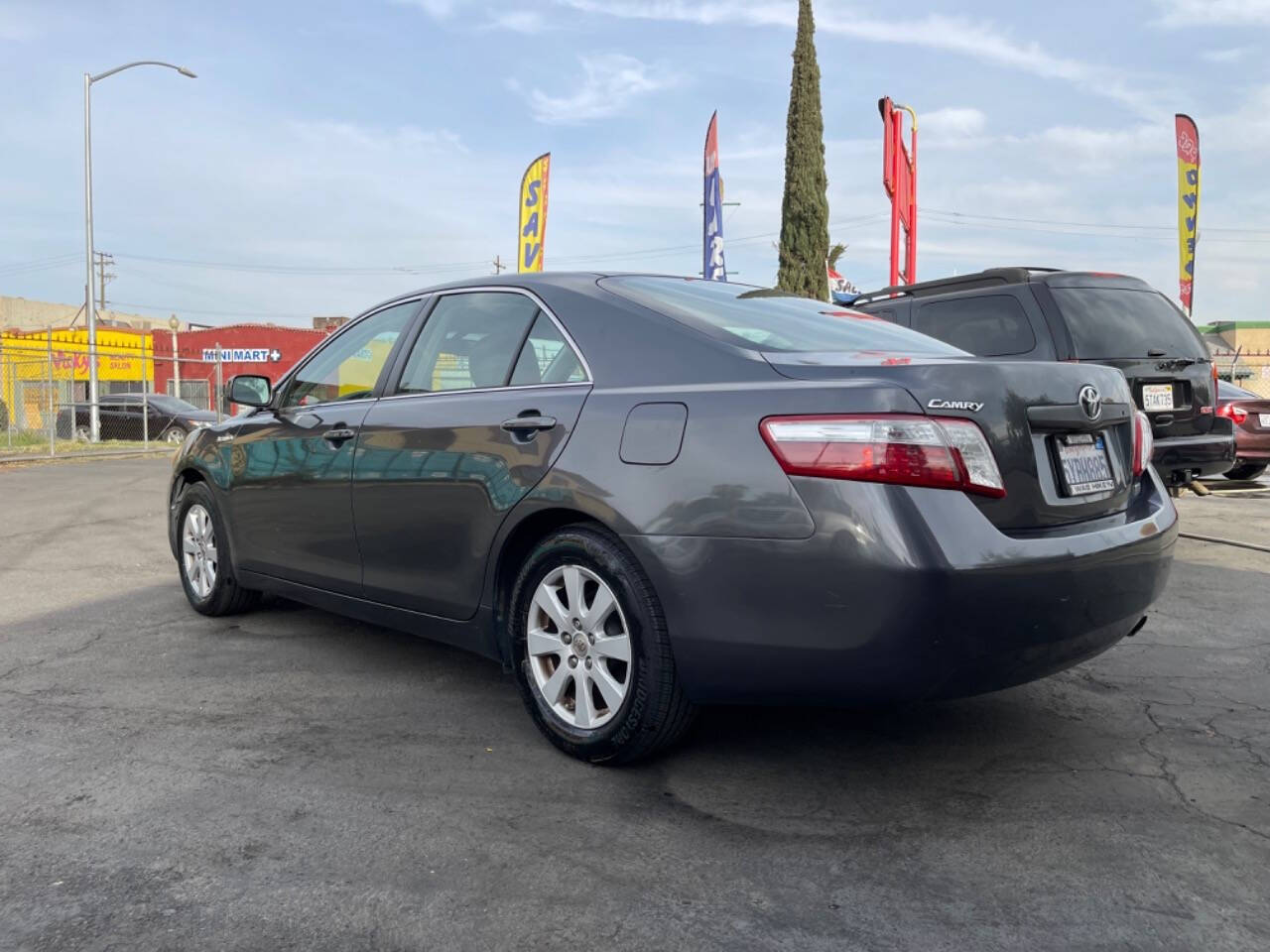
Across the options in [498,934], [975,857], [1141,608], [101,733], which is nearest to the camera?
[498,934]

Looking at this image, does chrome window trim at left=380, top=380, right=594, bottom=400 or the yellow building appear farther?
the yellow building

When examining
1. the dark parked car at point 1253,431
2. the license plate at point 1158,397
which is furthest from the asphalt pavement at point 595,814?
the dark parked car at point 1253,431

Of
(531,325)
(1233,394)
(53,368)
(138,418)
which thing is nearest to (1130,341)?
(531,325)

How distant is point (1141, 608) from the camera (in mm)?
3227

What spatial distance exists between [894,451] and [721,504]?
48 cm

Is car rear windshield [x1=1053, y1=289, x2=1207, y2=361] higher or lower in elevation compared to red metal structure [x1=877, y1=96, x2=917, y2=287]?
lower

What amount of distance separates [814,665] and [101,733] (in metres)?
2.41

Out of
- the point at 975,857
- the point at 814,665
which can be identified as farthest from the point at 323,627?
the point at 975,857

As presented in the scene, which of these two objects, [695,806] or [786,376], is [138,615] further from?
[786,376]

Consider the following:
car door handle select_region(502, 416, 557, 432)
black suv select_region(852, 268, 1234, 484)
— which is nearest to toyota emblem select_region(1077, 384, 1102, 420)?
car door handle select_region(502, 416, 557, 432)

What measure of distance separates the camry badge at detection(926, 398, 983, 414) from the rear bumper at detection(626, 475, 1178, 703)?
229 millimetres

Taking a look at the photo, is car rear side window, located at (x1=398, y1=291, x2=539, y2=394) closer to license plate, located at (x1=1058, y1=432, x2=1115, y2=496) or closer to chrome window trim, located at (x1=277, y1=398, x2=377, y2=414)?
chrome window trim, located at (x1=277, y1=398, x2=377, y2=414)

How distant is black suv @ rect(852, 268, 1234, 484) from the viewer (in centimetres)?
688

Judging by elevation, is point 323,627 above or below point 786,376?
below
